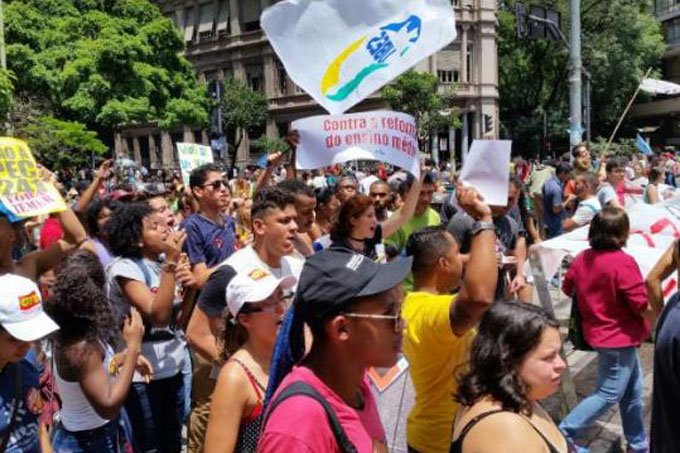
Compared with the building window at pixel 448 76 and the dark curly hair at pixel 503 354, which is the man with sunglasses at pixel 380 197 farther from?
the building window at pixel 448 76

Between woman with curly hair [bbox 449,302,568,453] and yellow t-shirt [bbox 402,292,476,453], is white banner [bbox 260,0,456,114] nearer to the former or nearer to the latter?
yellow t-shirt [bbox 402,292,476,453]

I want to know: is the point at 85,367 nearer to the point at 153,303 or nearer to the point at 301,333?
the point at 153,303

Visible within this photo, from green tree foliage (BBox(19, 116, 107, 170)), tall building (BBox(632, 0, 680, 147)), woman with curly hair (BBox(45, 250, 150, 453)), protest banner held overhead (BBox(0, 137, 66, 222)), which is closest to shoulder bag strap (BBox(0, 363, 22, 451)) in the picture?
woman with curly hair (BBox(45, 250, 150, 453))

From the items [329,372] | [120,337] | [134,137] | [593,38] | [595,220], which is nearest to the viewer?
[329,372]

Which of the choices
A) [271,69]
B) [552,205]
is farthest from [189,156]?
[271,69]

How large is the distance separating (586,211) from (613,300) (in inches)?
131

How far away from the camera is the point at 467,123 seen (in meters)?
47.1

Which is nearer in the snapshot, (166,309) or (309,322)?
(309,322)

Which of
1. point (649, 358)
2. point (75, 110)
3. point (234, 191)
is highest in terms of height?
point (75, 110)

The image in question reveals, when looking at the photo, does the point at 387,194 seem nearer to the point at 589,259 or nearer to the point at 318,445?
the point at 589,259

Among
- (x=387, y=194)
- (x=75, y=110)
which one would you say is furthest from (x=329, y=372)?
(x=75, y=110)

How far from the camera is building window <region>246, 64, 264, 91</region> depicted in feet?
174

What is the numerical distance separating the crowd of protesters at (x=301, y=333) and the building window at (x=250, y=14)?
161ft

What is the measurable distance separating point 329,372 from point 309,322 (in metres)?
0.14
